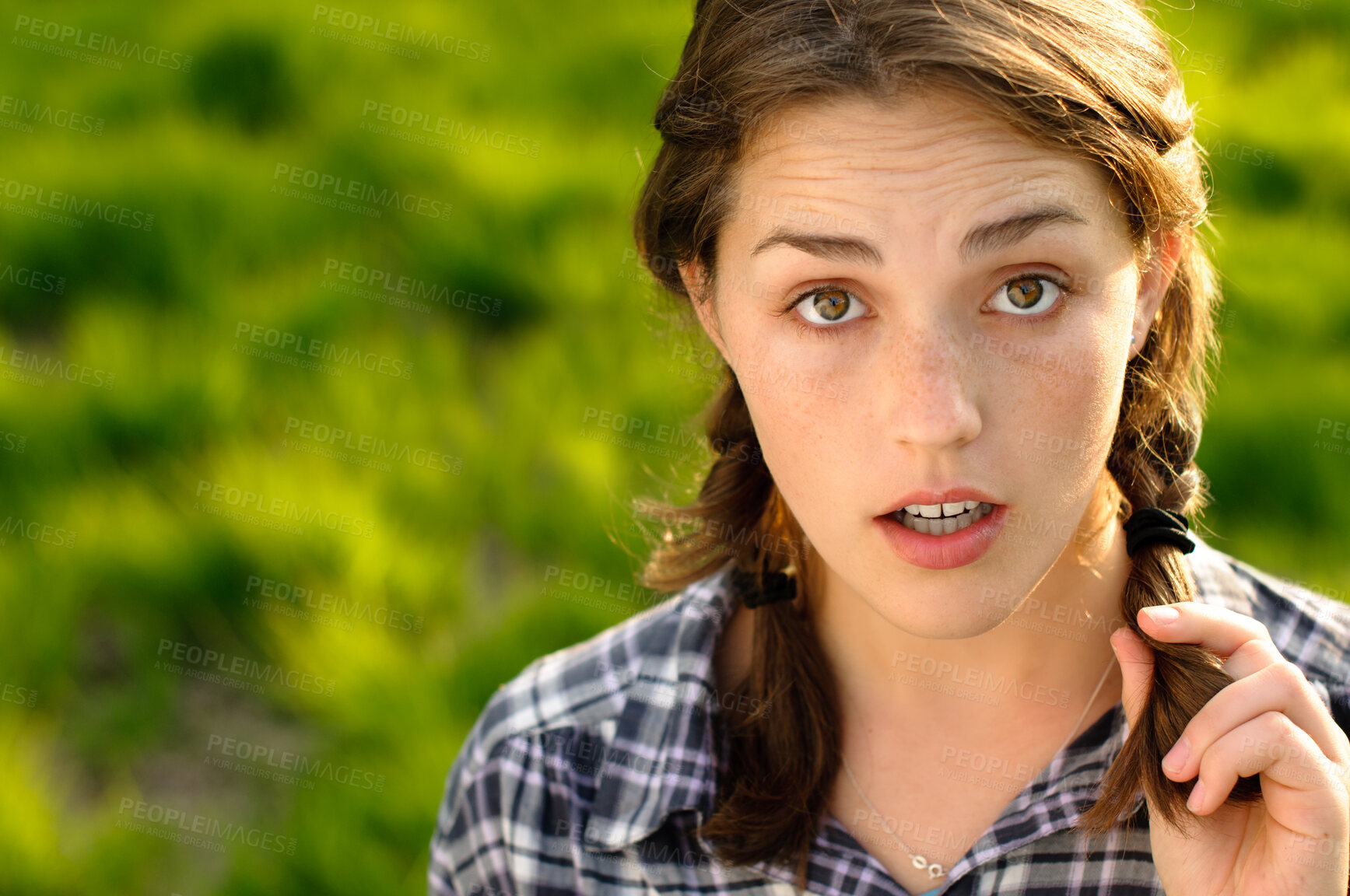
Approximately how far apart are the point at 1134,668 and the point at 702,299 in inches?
32.6

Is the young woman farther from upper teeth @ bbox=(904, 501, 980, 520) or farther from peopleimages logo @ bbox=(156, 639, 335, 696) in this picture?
peopleimages logo @ bbox=(156, 639, 335, 696)

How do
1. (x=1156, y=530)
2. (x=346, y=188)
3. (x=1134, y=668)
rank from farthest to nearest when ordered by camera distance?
(x=346, y=188) → (x=1156, y=530) → (x=1134, y=668)

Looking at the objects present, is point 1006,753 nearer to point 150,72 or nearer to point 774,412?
point 774,412

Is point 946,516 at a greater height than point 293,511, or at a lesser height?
greater

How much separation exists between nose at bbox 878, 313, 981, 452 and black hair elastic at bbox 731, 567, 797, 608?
542mm

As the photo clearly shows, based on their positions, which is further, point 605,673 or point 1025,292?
point 605,673

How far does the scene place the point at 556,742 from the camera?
1.92 m

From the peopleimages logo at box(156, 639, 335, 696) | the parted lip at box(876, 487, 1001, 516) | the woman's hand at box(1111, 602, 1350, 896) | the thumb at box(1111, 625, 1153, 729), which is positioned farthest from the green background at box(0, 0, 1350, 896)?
the woman's hand at box(1111, 602, 1350, 896)

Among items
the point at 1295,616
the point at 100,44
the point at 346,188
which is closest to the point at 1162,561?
the point at 1295,616

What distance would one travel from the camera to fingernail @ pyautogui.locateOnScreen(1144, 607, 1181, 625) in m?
1.46

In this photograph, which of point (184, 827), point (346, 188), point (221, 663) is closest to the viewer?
point (184, 827)

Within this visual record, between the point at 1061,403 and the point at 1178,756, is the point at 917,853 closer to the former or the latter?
the point at 1178,756

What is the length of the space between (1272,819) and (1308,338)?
2.49 metres

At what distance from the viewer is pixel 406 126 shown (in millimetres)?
4309
